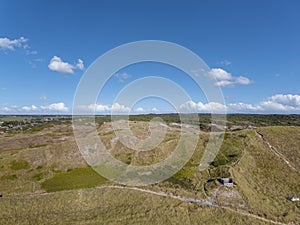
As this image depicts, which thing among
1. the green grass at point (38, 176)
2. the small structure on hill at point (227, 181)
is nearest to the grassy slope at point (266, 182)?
the small structure on hill at point (227, 181)

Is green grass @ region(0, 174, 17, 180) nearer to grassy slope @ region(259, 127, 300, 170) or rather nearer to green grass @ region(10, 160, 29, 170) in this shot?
green grass @ region(10, 160, 29, 170)

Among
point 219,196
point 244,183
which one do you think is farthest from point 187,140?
point 219,196

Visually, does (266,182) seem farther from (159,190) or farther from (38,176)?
(38,176)

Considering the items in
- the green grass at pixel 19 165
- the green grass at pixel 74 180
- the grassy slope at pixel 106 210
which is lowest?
the grassy slope at pixel 106 210

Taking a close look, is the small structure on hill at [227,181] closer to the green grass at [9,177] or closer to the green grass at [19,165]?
the green grass at [9,177]

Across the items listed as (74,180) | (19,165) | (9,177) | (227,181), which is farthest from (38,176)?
(227,181)

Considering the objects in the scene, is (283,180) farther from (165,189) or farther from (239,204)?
(165,189)
